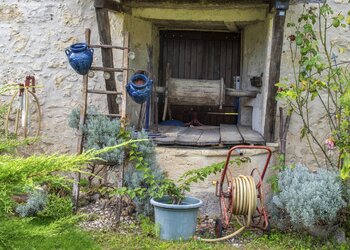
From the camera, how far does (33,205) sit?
457cm

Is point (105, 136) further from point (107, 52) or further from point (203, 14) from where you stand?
point (203, 14)

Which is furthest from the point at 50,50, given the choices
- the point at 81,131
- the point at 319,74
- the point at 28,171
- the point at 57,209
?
the point at 28,171

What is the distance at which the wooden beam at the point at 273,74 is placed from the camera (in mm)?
4688

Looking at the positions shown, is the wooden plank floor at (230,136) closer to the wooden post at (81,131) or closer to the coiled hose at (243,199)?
the coiled hose at (243,199)

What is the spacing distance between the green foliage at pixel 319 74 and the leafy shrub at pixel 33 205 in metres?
2.39

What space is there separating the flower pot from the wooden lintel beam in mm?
1898

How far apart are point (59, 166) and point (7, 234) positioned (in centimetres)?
29

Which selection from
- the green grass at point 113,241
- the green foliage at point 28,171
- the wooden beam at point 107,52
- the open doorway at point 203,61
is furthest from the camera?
the open doorway at point 203,61

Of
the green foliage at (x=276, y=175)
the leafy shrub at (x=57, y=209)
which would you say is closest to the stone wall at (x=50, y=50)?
the leafy shrub at (x=57, y=209)

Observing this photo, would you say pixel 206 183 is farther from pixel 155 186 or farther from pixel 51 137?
pixel 51 137

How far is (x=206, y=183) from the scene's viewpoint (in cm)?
483

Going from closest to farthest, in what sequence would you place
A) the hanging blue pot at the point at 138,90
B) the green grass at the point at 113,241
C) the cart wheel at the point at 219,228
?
1. the green grass at the point at 113,241
2. the cart wheel at the point at 219,228
3. the hanging blue pot at the point at 138,90

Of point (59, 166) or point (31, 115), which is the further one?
point (31, 115)

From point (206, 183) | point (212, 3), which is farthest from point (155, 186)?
point (212, 3)
